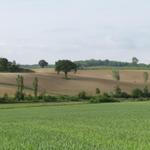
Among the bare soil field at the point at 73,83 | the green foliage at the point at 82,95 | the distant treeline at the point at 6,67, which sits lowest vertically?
the green foliage at the point at 82,95

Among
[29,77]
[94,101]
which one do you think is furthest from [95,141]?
[29,77]

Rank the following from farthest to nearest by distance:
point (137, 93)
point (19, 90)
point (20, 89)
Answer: point (137, 93), point (20, 89), point (19, 90)

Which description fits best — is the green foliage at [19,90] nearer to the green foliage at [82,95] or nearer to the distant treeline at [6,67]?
the green foliage at [82,95]

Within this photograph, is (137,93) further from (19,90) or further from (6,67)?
(6,67)

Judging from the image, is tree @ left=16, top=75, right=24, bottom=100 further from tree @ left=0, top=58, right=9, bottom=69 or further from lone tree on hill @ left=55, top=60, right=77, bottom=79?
tree @ left=0, top=58, right=9, bottom=69

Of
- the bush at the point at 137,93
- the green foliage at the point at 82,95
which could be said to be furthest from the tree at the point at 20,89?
the bush at the point at 137,93

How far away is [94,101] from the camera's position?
115 meters

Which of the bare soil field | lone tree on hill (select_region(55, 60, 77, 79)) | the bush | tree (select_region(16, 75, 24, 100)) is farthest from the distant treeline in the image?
Answer: the bush

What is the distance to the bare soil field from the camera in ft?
474

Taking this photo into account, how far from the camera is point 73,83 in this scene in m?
156

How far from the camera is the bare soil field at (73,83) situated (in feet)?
474

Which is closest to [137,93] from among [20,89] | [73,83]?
[73,83]

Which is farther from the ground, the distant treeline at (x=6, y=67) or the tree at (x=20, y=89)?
the distant treeline at (x=6, y=67)

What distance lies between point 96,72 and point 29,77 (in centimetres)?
3289
